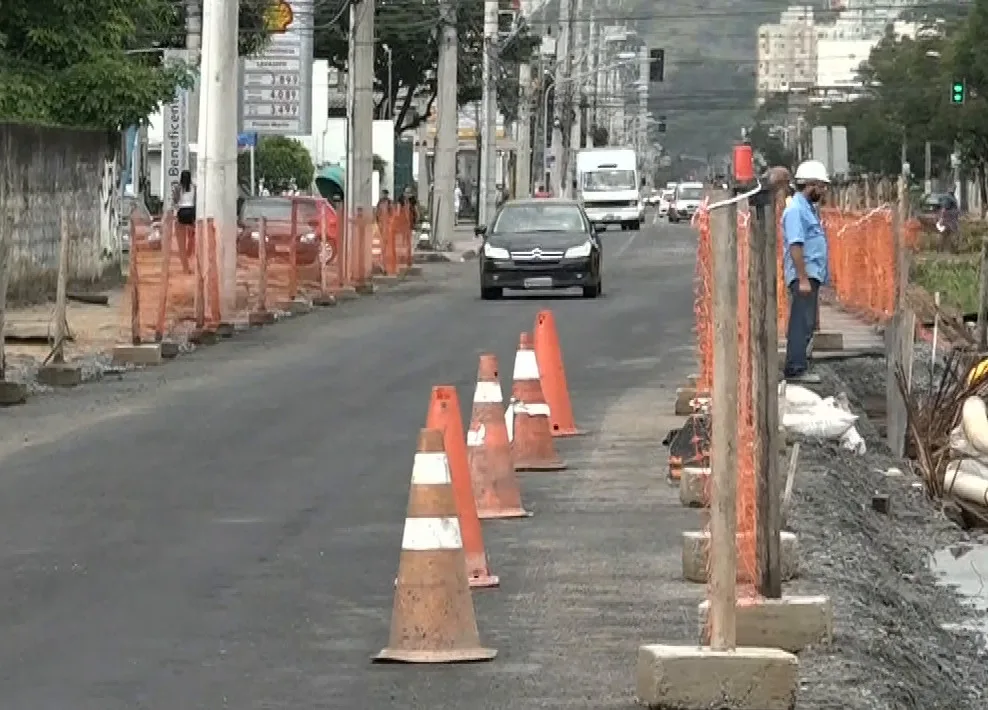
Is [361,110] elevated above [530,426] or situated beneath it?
elevated above

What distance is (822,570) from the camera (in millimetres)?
11000

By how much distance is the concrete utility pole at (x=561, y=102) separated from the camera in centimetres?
9381

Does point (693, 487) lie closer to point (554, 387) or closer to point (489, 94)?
point (554, 387)

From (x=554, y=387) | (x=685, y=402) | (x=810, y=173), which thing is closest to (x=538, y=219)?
(x=810, y=173)

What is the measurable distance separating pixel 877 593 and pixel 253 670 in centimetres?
345

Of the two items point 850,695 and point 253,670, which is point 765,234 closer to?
point 850,695

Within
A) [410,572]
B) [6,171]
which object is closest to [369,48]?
[6,171]

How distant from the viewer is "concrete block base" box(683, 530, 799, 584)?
1031 centimetres

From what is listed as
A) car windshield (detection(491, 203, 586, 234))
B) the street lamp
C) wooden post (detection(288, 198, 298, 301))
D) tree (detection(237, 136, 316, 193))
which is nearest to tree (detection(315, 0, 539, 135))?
tree (detection(237, 136, 316, 193))

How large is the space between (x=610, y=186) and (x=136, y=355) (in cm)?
6327

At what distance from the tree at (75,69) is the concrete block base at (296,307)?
5.06 metres

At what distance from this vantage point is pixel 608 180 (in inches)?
Result: 3430

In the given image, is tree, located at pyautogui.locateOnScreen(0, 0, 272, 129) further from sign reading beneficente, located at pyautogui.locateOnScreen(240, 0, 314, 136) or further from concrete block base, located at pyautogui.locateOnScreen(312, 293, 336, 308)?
sign reading beneficente, located at pyautogui.locateOnScreen(240, 0, 314, 136)

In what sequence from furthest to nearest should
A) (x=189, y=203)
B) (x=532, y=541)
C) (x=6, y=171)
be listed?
(x=189, y=203) → (x=6, y=171) → (x=532, y=541)
